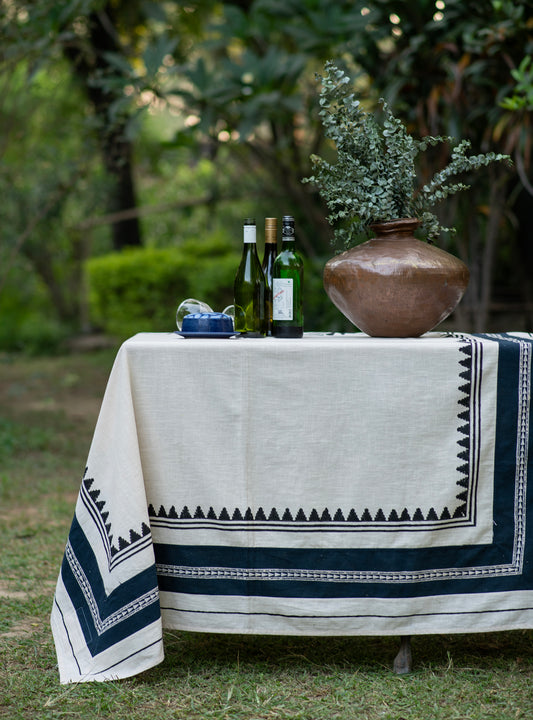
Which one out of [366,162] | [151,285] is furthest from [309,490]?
[151,285]

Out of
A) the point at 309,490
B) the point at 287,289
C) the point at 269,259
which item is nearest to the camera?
the point at 309,490

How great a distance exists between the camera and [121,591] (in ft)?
6.97

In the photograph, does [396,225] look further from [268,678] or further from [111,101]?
[111,101]

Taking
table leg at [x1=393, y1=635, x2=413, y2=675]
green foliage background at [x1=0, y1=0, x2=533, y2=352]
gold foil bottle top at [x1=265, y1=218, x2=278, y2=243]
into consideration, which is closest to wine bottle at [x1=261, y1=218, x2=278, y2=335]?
gold foil bottle top at [x1=265, y1=218, x2=278, y2=243]

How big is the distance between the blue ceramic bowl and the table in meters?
0.14

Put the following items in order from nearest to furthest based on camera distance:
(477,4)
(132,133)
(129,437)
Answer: (129,437) < (477,4) < (132,133)

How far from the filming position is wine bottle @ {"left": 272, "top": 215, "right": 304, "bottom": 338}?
2256mm

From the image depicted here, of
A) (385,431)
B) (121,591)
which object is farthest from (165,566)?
(385,431)

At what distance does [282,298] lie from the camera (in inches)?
88.9

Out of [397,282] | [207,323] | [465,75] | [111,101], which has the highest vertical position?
[111,101]

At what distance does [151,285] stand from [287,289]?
7102mm

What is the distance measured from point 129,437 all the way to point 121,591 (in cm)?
42

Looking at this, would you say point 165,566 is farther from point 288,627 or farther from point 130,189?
point 130,189

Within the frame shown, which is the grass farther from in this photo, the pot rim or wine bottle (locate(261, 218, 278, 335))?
the pot rim
